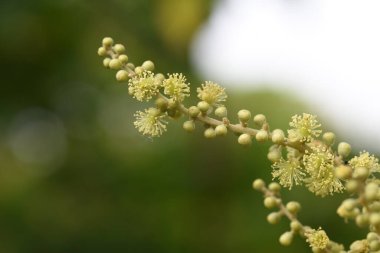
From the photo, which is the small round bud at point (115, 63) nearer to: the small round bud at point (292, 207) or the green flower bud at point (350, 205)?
the small round bud at point (292, 207)

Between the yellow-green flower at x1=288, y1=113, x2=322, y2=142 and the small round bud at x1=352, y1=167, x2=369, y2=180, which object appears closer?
the small round bud at x1=352, y1=167, x2=369, y2=180

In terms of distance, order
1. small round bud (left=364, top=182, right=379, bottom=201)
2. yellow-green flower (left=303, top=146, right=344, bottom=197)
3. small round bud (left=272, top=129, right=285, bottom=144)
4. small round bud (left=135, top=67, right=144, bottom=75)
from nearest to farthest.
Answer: small round bud (left=364, top=182, right=379, bottom=201) → yellow-green flower (left=303, top=146, right=344, bottom=197) → small round bud (left=272, top=129, right=285, bottom=144) → small round bud (left=135, top=67, right=144, bottom=75)

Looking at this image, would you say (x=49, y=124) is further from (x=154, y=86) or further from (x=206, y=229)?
(x=154, y=86)

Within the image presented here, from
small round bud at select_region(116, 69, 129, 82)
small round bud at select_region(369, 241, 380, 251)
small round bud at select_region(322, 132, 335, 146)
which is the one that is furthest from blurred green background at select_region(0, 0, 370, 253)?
small round bud at select_region(369, 241, 380, 251)

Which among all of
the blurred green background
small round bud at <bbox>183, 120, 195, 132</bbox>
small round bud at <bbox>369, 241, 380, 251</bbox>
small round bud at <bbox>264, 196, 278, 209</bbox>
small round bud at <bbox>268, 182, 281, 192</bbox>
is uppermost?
the blurred green background

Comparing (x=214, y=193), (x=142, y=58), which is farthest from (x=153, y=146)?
(x=142, y=58)

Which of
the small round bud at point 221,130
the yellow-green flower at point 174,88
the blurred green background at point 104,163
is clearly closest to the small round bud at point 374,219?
the small round bud at point 221,130

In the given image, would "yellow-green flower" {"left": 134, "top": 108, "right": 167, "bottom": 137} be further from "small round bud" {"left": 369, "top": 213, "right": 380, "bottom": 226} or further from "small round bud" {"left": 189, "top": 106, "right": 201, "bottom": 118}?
"small round bud" {"left": 369, "top": 213, "right": 380, "bottom": 226}
